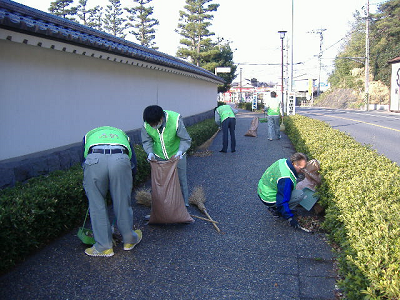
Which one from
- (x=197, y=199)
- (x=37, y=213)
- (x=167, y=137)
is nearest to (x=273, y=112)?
(x=197, y=199)

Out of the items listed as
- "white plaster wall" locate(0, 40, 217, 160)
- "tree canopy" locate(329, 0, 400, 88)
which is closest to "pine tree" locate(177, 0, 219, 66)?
"tree canopy" locate(329, 0, 400, 88)

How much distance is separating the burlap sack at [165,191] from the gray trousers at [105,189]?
660 millimetres

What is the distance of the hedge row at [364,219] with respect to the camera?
2.47m

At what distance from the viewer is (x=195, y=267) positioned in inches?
150

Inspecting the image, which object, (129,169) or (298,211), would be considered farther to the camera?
(298,211)

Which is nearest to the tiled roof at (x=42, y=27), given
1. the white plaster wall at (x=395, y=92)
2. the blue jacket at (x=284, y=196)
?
the blue jacket at (x=284, y=196)

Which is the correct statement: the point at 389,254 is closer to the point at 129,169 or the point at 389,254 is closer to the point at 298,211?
the point at 129,169

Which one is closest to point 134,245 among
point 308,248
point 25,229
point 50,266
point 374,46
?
point 50,266

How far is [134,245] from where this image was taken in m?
4.20

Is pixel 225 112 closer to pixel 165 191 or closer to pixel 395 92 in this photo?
pixel 165 191

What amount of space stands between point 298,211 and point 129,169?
9.19 ft

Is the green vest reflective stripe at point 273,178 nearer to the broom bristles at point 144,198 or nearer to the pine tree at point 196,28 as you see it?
the broom bristles at point 144,198

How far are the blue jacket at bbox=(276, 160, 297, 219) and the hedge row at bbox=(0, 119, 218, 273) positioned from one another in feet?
7.94

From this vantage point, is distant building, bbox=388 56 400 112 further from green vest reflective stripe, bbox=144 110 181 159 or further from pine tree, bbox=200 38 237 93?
green vest reflective stripe, bbox=144 110 181 159
